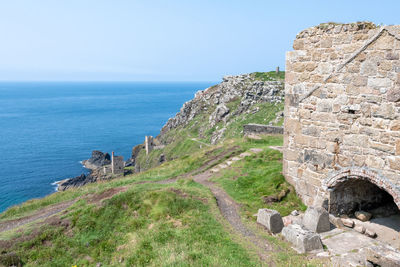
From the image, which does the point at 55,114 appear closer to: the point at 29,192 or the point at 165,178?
the point at 29,192

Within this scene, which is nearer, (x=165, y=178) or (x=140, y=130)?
(x=165, y=178)

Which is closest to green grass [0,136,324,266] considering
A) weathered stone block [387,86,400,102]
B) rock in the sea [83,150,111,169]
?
weathered stone block [387,86,400,102]

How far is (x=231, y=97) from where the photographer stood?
66750 mm

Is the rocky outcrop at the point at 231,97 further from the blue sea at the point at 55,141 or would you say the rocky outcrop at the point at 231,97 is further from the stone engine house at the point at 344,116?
the stone engine house at the point at 344,116

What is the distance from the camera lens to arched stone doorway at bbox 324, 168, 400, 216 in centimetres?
1244

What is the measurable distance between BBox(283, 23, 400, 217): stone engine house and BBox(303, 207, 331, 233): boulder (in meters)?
1.10

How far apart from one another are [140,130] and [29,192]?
6893 centimetres

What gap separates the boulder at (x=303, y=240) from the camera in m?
10.5

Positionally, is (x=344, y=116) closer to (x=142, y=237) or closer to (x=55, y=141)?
(x=142, y=237)

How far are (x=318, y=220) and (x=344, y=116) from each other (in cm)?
417

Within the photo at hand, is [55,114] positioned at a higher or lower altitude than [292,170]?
lower

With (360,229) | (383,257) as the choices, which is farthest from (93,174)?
(383,257)

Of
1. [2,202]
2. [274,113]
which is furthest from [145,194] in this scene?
[2,202]

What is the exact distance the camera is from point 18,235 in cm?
1318
